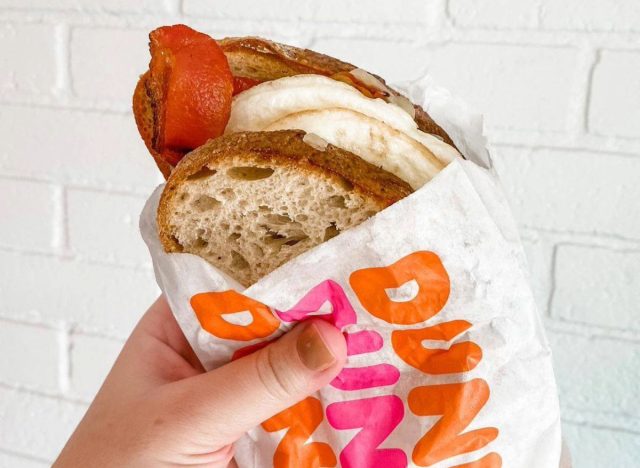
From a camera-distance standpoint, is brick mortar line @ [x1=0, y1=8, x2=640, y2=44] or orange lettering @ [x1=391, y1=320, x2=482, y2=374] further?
brick mortar line @ [x1=0, y1=8, x2=640, y2=44]

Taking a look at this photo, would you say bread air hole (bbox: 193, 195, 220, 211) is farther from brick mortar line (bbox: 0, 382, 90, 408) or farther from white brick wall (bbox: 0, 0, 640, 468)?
brick mortar line (bbox: 0, 382, 90, 408)

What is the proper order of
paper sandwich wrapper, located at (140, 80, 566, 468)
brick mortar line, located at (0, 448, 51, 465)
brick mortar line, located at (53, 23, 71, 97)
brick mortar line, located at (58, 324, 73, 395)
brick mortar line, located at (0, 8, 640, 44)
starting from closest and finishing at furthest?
paper sandwich wrapper, located at (140, 80, 566, 468), brick mortar line, located at (0, 8, 640, 44), brick mortar line, located at (53, 23, 71, 97), brick mortar line, located at (58, 324, 73, 395), brick mortar line, located at (0, 448, 51, 465)

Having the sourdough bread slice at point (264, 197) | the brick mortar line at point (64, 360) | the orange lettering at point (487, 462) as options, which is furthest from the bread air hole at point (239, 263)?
the brick mortar line at point (64, 360)

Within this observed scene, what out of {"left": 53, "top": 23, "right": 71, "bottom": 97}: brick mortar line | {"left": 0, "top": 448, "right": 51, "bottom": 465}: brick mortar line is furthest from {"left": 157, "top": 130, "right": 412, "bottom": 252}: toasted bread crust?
{"left": 0, "top": 448, "right": 51, "bottom": 465}: brick mortar line

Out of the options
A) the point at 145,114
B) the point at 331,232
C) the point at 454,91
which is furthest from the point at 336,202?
the point at 454,91

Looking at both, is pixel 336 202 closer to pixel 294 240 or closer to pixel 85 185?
pixel 294 240

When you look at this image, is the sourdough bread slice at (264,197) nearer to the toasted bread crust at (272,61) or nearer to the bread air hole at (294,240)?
the bread air hole at (294,240)
